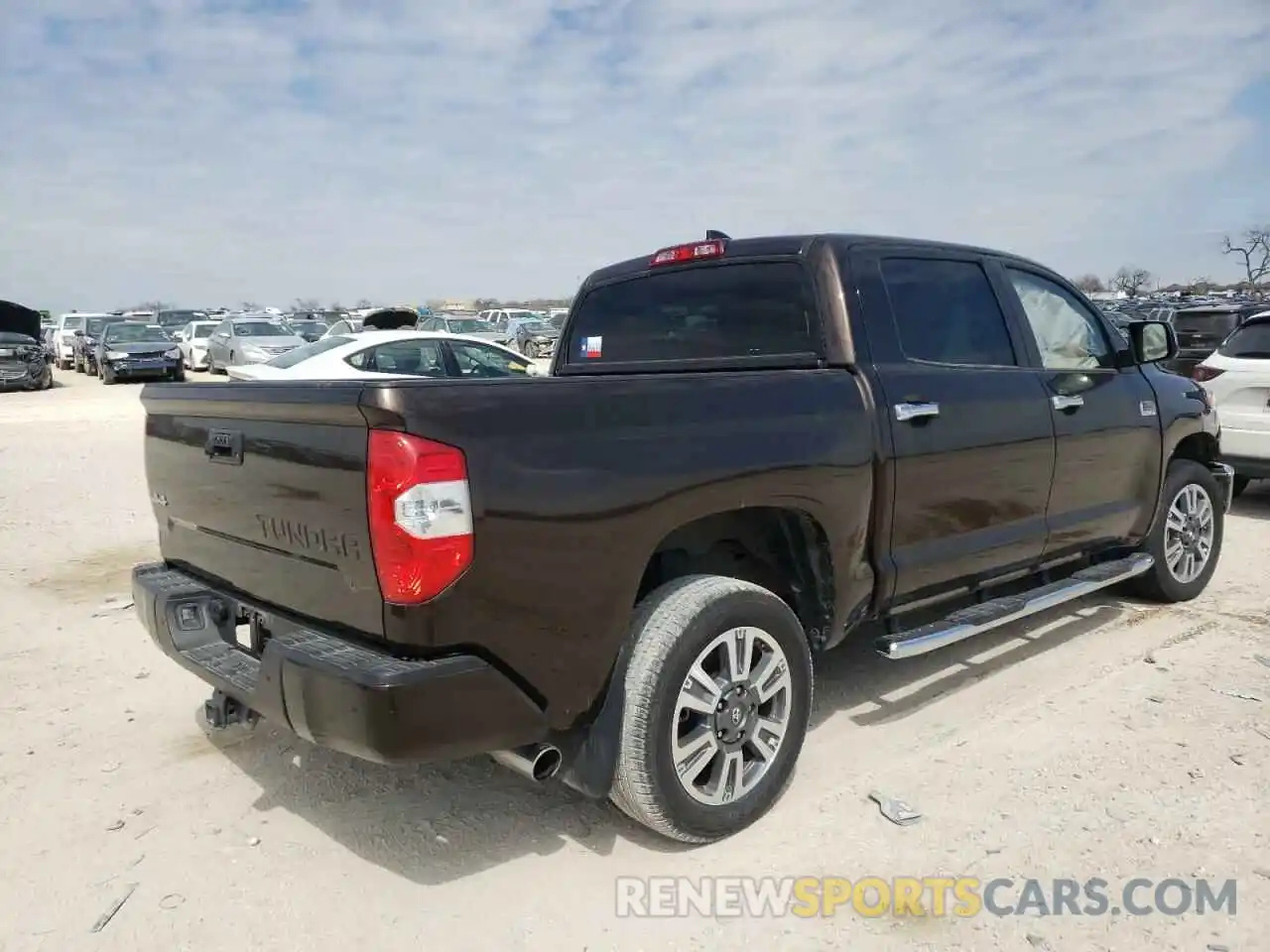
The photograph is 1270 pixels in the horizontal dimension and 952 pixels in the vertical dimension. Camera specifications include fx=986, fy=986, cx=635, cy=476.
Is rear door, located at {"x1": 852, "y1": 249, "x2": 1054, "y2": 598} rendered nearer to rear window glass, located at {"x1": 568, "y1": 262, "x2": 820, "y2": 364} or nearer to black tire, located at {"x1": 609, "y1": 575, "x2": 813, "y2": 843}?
rear window glass, located at {"x1": 568, "y1": 262, "x2": 820, "y2": 364}

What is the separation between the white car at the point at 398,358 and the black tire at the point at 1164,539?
8.15 meters

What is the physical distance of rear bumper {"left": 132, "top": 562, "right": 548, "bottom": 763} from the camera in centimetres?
248

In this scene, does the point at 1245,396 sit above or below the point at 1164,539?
above

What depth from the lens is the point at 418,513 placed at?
2.50 meters

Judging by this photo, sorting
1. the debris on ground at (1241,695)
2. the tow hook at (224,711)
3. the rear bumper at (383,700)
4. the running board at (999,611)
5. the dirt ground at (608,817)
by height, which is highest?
the rear bumper at (383,700)

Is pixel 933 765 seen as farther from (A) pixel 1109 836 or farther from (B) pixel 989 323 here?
(B) pixel 989 323

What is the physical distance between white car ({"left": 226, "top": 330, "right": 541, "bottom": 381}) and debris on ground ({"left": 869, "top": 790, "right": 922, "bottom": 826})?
9.34 meters

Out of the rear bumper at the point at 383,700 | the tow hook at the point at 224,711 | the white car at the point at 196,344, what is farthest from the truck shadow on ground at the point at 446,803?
the white car at the point at 196,344

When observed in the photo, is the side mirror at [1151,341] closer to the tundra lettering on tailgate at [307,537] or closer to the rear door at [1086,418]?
the rear door at [1086,418]

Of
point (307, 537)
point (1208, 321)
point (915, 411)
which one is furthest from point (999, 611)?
point (1208, 321)

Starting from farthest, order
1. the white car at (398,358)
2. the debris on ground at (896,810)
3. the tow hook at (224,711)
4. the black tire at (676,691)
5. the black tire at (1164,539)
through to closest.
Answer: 1. the white car at (398,358)
2. the black tire at (1164,539)
3. the debris on ground at (896,810)
4. the tow hook at (224,711)
5. the black tire at (676,691)

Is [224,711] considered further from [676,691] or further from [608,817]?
[676,691]

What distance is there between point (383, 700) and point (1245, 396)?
8.09 m

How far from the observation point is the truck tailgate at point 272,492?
2625 millimetres
